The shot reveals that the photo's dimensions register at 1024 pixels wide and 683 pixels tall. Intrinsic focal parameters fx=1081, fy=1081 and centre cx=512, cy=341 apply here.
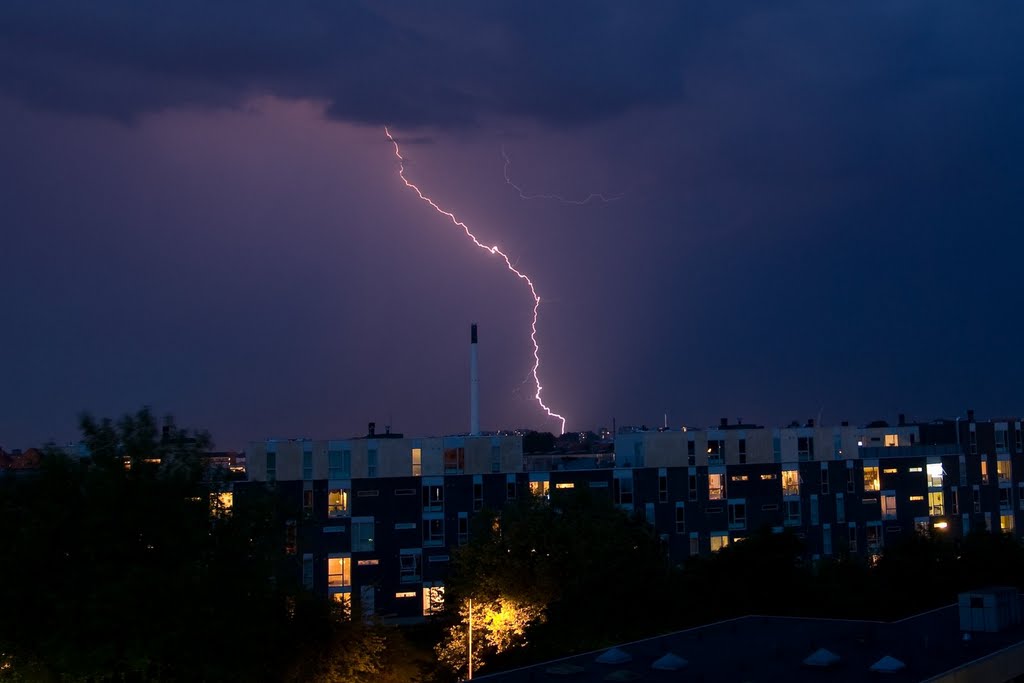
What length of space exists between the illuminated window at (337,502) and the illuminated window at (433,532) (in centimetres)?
349

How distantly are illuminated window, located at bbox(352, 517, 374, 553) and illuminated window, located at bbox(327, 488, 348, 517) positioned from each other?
1.97ft

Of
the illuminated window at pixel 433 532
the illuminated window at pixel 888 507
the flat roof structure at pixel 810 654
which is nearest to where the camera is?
the flat roof structure at pixel 810 654

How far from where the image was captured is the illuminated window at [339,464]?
150 feet

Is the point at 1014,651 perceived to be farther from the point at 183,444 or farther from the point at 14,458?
the point at 14,458

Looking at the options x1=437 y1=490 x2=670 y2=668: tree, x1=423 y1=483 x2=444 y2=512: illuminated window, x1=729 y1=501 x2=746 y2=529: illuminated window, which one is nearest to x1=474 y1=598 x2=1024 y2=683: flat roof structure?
x1=437 y1=490 x2=670 y2=668: tree

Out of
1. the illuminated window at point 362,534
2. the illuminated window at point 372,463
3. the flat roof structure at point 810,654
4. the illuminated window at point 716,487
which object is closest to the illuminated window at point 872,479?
the illuminated window at point 716,487

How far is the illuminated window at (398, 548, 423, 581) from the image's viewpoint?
150 feet

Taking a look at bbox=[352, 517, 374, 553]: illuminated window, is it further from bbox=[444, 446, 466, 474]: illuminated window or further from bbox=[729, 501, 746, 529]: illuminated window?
bbox=[729, 501, 746, 529]: illuminated window

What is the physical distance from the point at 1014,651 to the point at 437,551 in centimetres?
2948

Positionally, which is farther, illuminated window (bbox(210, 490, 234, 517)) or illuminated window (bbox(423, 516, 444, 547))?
illuminated window (bbox(423, 516, 444, 547))

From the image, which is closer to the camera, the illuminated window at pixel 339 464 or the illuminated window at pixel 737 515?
the illuminated window at pixel 339 464

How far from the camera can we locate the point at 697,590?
35.9 metres

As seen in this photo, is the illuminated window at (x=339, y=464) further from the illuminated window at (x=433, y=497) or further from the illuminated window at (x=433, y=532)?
the illuminated window at (x=433, y=532)

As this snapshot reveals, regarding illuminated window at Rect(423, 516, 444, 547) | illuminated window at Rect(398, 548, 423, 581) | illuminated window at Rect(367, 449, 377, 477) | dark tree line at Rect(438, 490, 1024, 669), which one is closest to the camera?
dark tree line at Rect(438, 490, 1024, 669)
